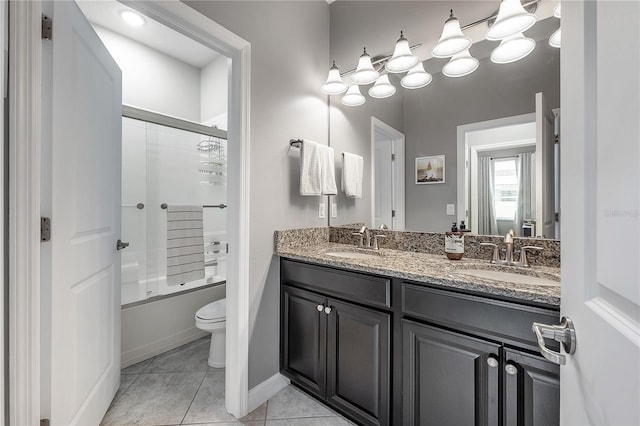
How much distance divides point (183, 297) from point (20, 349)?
1.51 meters

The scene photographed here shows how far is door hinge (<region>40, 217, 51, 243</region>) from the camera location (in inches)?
39.6

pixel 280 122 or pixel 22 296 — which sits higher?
pixel 280 122

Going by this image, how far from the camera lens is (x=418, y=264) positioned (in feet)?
4.50

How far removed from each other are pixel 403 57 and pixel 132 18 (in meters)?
2.20

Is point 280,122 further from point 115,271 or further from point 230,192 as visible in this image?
point 115,271

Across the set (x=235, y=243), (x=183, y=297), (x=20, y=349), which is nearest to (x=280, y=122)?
(x=235, y=243)

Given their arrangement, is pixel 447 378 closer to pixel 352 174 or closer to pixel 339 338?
pixel 339 338

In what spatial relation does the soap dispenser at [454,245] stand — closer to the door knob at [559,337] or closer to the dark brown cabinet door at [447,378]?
the dark brown cabinet door at [447,378]

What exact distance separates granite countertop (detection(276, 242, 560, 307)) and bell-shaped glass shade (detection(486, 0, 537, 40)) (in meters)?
1.15

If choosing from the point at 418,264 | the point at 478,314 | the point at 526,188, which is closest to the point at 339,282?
the point at 418,264

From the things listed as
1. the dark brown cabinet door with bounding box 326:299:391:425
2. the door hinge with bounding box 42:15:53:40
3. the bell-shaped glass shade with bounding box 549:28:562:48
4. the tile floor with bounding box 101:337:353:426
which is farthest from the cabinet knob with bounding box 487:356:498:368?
the door hinge with bounding box 42:15:53:40

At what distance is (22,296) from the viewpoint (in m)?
0.95

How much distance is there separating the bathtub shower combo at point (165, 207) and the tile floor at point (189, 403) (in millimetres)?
648

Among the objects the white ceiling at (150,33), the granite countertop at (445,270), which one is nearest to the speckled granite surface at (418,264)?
the granite countertop at (445,270)
